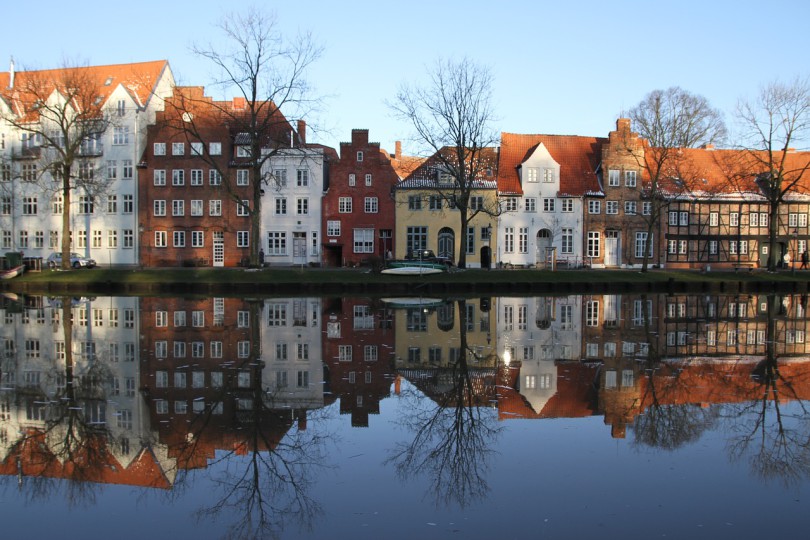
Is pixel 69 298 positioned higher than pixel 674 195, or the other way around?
pixel 674 195

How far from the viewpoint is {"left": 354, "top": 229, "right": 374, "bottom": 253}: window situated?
181ft

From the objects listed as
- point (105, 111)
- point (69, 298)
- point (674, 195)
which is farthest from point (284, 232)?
point (674, 195)

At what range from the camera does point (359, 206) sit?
55.0m

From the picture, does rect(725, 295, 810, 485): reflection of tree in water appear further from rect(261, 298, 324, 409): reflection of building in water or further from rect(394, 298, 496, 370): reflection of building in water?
rect(261, 298, 324, 409): reflection of building in water

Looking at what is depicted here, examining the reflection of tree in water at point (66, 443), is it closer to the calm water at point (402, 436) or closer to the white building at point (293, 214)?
the calm water at point (402, 436)

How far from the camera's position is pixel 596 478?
27.1 feet

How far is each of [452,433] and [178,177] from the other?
49.9 metres

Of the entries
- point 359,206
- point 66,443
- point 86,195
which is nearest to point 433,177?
point 359,206

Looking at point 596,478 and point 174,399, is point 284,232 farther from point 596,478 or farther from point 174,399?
point 596,478

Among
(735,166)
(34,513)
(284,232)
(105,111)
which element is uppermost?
(105,111)

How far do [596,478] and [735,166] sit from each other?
187 ft

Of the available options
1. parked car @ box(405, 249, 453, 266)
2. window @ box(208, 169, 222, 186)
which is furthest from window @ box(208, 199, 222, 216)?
parked car @ box(405, 249, 453, 266)

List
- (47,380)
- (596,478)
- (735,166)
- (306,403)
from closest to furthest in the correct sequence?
(596,478)
(306,403)
(47,380)
(735,166)

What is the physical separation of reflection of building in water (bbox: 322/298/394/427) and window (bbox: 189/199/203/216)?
31.3m
